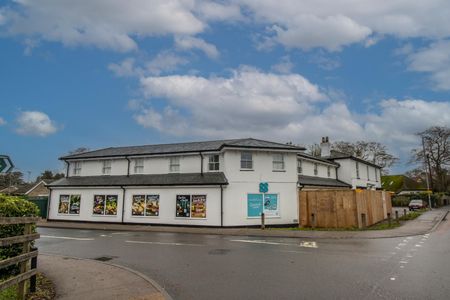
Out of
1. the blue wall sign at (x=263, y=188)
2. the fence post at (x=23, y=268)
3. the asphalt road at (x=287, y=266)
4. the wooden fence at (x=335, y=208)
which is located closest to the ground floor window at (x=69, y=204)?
the asphalt road at (x=287, y=266)

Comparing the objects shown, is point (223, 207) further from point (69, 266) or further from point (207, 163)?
point (69, 266)

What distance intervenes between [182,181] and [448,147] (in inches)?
2052

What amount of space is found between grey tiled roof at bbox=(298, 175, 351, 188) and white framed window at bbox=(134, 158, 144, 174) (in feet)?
41.7

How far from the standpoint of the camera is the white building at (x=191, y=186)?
23.3 m

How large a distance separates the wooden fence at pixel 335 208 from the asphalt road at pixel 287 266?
4972mm

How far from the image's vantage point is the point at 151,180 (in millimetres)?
25906

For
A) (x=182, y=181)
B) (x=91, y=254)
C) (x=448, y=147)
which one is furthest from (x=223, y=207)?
(x=448, y=147)

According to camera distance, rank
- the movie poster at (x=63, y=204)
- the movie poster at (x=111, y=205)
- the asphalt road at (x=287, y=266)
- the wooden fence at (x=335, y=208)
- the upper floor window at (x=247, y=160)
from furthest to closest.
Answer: the movie poster at (x=63, y=204), the movie poster at (x=111, y=205), the upper floor window at (x=247, y=160), the wooden fence at (x=335, y=208), the asphalt road at (x=287, y=266)

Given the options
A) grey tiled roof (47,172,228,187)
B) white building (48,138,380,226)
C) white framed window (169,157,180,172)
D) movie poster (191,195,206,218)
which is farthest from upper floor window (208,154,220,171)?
white framed window (169,157,180,172)

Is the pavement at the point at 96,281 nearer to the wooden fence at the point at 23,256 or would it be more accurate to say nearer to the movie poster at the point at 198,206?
the wooden fence at the point at 23,256

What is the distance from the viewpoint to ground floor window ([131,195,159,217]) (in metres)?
25.0

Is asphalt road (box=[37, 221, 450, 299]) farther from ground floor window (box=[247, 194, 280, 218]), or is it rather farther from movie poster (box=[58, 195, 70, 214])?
movie poster (box=[58, 195, 70, 214])

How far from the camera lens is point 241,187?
76.9 ft

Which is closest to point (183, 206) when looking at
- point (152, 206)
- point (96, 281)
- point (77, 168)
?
point (152, 206)
